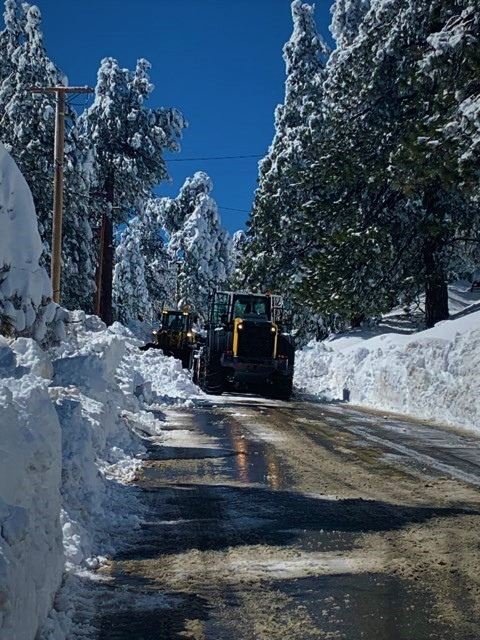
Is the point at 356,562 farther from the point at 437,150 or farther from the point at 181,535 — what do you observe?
the point at 437,150

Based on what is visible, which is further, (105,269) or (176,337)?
(105,269)

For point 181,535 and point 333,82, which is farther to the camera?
point 333,82

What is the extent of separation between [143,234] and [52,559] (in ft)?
231

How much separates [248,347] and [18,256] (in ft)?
47.4

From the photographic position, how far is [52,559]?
184 inches

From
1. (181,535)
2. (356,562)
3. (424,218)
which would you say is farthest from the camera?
(424,218)

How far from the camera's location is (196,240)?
2653 inches

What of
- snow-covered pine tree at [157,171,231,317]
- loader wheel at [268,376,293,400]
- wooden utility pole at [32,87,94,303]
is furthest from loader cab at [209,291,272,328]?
snow-covered pine tree at [157,171,231,317]

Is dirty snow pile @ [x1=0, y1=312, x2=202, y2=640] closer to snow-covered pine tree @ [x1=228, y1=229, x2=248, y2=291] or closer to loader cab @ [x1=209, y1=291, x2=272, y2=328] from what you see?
loader cab @ [x1=209, y1=291, x2=272, y2=328]

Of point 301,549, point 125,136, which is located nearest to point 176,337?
point 125,136

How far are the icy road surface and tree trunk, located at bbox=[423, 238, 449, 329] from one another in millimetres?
13967

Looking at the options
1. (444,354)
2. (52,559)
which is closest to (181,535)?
(52,559)

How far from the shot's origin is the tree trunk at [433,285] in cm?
2536

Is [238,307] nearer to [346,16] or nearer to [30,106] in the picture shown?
[30,106]
